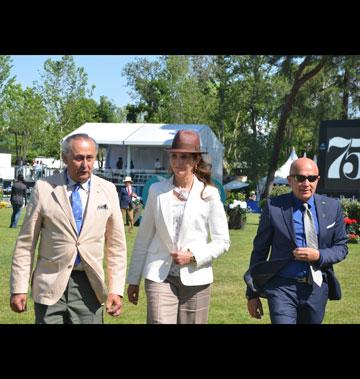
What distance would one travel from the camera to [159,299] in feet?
17.3

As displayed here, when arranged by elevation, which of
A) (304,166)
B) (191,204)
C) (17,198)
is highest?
(304,166)

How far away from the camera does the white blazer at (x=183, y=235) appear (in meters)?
5.30

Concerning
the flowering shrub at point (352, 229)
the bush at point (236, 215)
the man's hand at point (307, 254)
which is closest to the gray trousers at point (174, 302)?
the man's hand at point (307, 254)

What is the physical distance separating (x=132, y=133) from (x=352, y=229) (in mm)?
21799

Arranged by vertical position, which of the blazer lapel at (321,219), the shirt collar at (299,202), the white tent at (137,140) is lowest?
the blazer lapel at (321,219)

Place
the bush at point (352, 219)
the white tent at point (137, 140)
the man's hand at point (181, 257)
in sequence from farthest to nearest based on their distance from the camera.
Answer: the white tent at point (137, 140) → the bush at point (352, 219) → the man's hand at point (181, 257)

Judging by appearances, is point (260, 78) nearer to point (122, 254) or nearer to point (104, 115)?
point (104, 115)

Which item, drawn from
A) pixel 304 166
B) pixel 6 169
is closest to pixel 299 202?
pixel 304 166

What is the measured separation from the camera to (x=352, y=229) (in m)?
22.6

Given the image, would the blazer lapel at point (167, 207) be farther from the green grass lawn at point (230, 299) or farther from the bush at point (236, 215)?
the bush at point (236, 215)

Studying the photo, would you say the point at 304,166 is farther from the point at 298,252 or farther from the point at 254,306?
the point at 254,306

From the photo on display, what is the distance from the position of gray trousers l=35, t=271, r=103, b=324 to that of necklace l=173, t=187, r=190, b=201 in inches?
35.6
